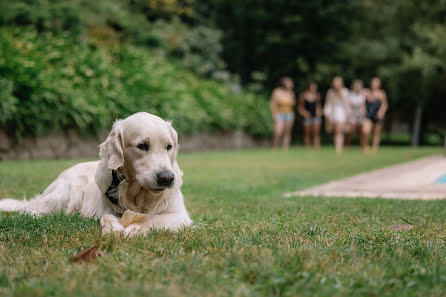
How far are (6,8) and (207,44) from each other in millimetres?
9843

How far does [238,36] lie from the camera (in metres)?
26.5

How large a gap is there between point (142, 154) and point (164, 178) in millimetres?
282

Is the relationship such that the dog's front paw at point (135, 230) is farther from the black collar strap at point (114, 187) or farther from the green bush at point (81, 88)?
the green bush at point (81, 88)

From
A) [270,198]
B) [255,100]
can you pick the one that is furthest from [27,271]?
[255,100]

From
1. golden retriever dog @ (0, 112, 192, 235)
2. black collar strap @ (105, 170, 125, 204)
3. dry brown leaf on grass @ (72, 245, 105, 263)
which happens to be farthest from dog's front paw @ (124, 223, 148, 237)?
dry brown leaf on grass @ (72, 245, 105, 263)

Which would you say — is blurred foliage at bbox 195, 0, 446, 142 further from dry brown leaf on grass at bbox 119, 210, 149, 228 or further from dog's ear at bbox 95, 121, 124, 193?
dry brown leaf on grass at bbox 119, 210, 149, 228

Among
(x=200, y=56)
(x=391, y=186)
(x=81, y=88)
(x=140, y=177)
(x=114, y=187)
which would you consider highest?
(x=200, y=56)

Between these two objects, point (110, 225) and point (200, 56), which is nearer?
point (110, 225)

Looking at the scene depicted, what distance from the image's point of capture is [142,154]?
353 centimetres

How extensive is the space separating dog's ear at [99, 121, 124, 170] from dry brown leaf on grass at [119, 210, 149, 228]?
13.3 inches

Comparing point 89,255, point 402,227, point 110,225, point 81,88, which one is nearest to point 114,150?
point 110,225

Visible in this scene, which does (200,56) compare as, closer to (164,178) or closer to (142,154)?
(142,154)

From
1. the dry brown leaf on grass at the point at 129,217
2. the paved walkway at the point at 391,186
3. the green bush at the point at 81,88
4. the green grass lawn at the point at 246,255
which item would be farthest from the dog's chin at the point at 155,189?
the green bush at the point at 81,88

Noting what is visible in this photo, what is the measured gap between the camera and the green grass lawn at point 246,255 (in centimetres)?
209
